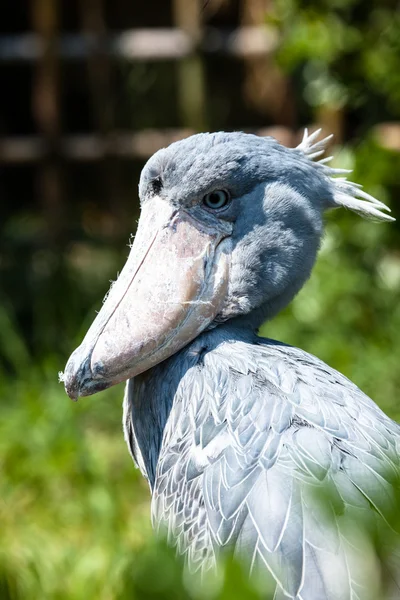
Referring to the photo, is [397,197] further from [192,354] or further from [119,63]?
[192,354]

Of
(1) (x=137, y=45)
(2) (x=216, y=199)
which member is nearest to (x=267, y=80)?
(1) (x=137, y=45)

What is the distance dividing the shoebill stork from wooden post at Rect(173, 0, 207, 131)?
3.09 m

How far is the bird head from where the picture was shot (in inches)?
71.6

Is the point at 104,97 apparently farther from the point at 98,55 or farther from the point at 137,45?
the point at 137,45

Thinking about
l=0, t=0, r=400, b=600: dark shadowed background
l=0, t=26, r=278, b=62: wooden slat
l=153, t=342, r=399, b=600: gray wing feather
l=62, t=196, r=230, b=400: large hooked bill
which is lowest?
l=0, t=0, r=400, b=600: dark shadowed background

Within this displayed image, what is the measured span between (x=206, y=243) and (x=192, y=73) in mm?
3576

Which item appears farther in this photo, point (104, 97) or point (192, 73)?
point (192, 73)

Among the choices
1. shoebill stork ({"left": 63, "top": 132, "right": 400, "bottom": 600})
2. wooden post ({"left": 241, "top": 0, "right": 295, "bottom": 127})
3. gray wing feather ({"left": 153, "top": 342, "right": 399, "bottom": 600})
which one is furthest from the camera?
wooden post ({"left": 241, "top": 0, "right": 295, "bottom": 127})

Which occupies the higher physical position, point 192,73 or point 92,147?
point 192,73

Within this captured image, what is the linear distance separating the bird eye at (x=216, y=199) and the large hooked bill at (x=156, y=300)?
0.04 metres

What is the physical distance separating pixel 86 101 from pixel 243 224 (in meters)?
4.97

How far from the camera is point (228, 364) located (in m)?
1.77

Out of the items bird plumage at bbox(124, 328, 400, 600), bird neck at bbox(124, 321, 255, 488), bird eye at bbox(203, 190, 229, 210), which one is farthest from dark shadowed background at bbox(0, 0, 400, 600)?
bird eye at bbox(203, 190, 229, 210)

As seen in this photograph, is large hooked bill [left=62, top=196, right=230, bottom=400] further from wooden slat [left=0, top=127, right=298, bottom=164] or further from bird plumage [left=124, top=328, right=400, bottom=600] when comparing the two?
wooden slat [left=0, top=127, right=298, bottom=164]
